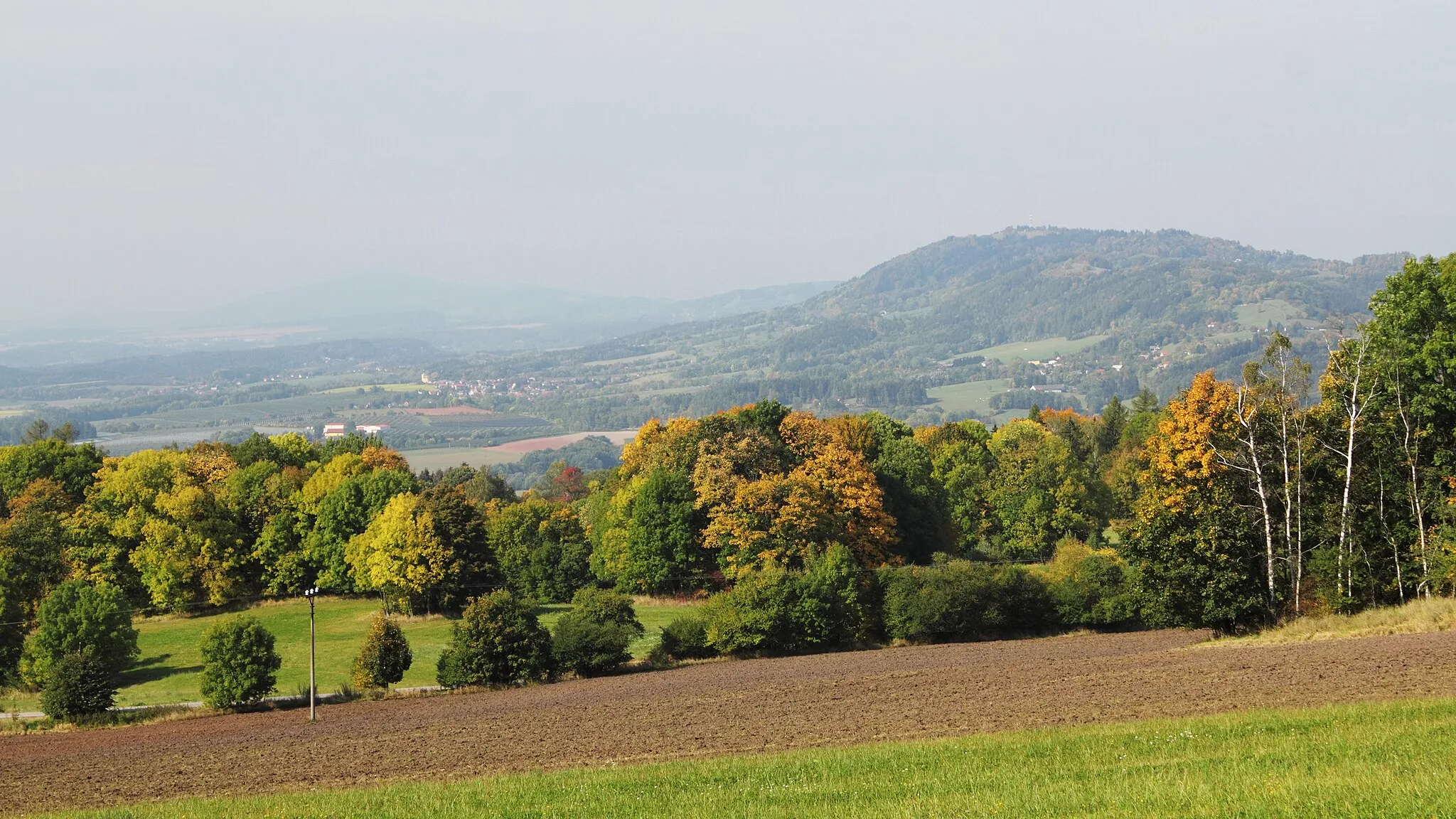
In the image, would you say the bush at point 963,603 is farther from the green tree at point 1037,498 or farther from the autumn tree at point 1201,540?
the green tree at point 1037,498

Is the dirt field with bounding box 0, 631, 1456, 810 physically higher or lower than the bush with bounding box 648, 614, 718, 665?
higher

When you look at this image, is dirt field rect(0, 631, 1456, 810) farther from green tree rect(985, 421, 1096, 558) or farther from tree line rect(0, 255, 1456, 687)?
green tree rect(985, 421, 1096, 558)

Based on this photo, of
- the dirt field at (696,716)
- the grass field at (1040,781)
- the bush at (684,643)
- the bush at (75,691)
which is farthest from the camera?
the bush at (684,643)

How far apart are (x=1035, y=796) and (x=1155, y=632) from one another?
3708 centimetres

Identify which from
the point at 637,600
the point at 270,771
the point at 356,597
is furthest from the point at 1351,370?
the point at 356,597

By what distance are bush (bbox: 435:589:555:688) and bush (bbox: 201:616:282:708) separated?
644 centimetres

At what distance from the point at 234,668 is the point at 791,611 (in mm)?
22780

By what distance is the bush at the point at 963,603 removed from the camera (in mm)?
54844

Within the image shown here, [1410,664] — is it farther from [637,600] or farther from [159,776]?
[637,600]

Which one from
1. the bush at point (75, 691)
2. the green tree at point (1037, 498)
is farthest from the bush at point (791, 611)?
the green tree at point (1037, 498)

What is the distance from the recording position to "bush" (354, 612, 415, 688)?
154 ft

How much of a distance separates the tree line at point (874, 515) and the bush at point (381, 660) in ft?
44.9

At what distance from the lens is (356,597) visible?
73.1 metres

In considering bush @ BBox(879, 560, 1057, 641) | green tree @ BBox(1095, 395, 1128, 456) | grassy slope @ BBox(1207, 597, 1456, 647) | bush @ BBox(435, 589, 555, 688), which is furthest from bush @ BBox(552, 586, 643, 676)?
green tree @ BBox(1095, 395, 1128, 456)
